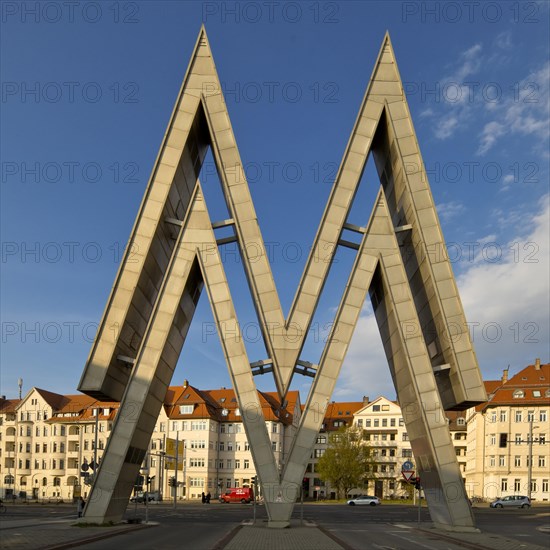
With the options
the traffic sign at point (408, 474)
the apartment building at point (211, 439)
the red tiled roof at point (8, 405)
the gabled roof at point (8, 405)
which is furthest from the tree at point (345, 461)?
the traffic sign at point (408, 474)

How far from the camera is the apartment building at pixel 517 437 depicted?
102m

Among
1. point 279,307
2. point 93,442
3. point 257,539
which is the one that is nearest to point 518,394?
point 93,442

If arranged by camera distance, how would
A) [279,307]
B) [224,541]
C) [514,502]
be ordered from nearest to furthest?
1. [224,541]
2. [279,307]
3. [514,502]

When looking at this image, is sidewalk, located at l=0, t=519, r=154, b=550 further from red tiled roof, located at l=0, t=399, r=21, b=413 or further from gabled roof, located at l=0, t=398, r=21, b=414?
red tiled roof, located at l=0, t=399, r=21, b=413

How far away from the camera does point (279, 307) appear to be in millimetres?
36000

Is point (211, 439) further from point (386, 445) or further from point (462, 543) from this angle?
point (462, 543)

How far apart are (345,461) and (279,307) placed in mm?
77407

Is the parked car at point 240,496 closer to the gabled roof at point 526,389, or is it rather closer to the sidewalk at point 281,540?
the gabled roof at point 526,389

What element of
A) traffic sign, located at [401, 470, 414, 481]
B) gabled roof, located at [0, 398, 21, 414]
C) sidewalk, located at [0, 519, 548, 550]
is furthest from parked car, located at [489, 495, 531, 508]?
gabled roof, located at [0, 398, 21, 414]

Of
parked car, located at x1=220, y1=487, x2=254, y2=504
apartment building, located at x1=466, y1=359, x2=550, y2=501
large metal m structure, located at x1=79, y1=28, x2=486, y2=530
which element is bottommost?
parked car, located at x1=220, y1=487, x2=254, y2=504

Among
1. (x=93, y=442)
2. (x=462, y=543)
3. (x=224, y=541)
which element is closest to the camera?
(x=224, y=541)

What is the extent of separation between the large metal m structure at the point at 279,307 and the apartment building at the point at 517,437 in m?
69.8

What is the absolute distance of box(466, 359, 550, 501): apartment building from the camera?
333ft

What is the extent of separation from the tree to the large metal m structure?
71.3m
